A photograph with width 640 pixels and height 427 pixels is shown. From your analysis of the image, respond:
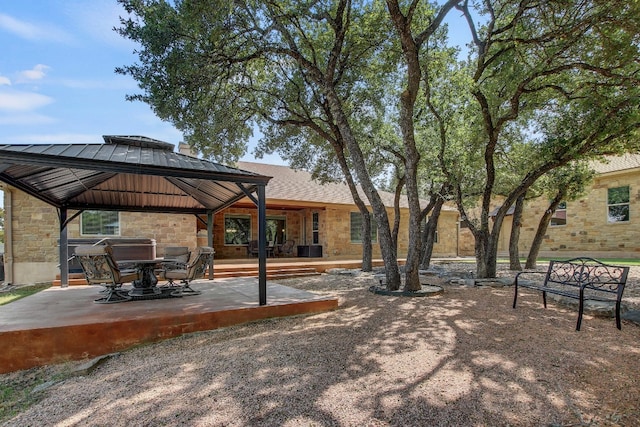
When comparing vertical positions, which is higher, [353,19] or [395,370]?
[353,19]

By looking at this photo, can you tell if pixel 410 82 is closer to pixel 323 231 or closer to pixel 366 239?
pixel 366 239

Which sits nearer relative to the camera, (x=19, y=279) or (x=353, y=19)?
(x=353, y=19)

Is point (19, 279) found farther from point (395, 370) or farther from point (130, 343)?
point (395, 370)

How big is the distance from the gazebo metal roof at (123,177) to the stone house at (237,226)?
2.23 meters

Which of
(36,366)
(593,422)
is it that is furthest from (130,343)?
(593,422)

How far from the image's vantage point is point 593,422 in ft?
7.32

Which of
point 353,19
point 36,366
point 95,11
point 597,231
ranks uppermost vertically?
point 353,19

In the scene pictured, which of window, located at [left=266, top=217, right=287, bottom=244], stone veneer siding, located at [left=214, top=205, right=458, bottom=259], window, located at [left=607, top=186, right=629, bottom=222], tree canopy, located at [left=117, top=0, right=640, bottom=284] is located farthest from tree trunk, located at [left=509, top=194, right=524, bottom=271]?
window, located at [left=266, top=217, right=287, bottom=244]

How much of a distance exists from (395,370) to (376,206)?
424 centimetres

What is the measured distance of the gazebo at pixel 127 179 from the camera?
4320 mm

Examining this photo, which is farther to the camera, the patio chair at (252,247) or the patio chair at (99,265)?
the patio chair at (252,247)

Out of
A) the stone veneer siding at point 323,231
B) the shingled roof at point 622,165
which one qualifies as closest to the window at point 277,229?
the stone veneer siding at point 323,231

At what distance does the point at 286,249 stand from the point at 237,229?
2.40m

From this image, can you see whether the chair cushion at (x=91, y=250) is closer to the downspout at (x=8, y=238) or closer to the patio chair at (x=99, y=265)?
the patio chair at (x=99, y=265)
